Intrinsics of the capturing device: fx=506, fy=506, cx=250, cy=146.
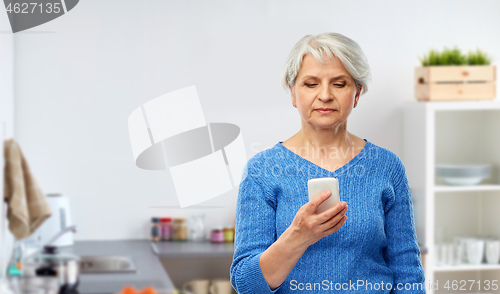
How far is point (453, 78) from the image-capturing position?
1.72 meters

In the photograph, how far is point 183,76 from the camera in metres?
1.51

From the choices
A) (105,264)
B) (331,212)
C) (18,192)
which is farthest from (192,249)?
(331,212)

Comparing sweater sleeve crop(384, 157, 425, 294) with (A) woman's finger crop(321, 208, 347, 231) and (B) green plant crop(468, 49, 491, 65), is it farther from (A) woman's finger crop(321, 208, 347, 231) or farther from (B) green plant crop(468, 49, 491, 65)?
(B) green plant crop(468, 49, 491, 65)

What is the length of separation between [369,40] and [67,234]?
3.72ft

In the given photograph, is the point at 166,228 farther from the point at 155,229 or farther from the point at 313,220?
the point at 313,220

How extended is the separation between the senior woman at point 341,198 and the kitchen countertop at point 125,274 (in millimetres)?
491

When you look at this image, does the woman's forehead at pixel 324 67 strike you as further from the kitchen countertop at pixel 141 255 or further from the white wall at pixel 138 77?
the white wall at pixel 138 77

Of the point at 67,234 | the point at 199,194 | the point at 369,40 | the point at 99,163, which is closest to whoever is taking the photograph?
the point at 67,234

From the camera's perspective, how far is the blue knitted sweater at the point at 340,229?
634mm

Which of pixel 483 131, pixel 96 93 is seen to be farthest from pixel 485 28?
pixel 96 93

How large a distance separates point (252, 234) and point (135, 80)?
0.95 metres

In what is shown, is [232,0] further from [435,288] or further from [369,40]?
[435,288]

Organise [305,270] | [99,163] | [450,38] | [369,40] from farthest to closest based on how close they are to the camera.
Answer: [450,38] → [369,40] → [99,163] → [305,270]

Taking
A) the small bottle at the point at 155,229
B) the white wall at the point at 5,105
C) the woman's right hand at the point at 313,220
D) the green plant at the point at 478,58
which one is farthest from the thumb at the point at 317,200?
the green plant at the point at 478,58
